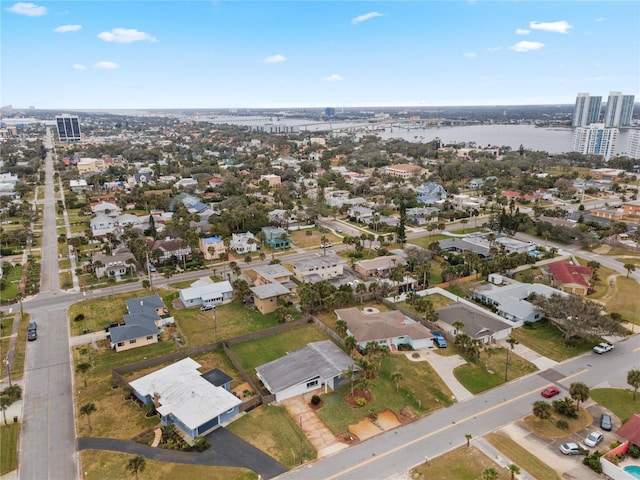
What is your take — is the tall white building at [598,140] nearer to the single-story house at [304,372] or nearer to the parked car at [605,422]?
the parked car at [605,422]

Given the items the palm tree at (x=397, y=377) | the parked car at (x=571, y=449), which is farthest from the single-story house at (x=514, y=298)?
the parked car at (x=571, y=449)

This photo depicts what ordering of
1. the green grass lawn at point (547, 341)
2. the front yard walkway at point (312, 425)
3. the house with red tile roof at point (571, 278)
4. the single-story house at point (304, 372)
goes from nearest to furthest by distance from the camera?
the front yard walkway at point (312, 425)
the single-story house at point (304, 372)
the green grass lawn at point (547, 341)
the house with red tile roof at point (571, 278)

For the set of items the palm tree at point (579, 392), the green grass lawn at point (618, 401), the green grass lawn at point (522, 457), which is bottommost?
the green grass lawn at point (522, 457)

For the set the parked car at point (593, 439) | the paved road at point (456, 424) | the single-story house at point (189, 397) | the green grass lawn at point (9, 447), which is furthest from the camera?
the single-story house at point (189, 397)

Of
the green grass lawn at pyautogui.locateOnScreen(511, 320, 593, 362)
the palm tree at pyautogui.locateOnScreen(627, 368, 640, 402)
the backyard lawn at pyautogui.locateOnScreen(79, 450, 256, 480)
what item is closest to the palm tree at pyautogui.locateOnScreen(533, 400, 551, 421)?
the palm tree at pyautogui.locateOnScreen(627, 368, 640, 402)

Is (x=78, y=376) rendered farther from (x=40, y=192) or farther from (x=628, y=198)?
(x=628, y=198)

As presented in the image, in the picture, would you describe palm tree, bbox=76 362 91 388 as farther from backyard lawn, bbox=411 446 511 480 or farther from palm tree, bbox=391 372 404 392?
backyard lawn, bbox=411 446 511 480

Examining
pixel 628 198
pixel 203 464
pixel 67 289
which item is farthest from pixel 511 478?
pixel 628 198
